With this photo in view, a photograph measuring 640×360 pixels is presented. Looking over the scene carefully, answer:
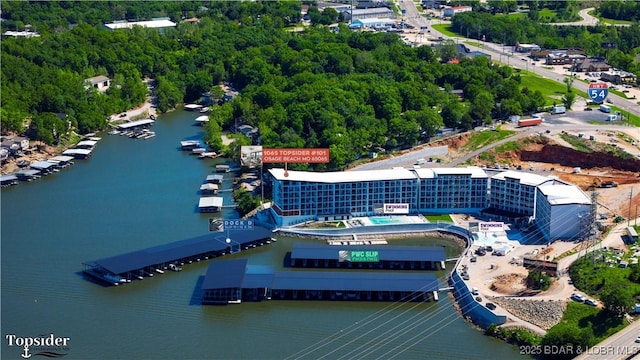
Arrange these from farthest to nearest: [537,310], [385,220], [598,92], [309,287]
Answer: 1. [598,92]
2. [385,220]
3. [309,287]
4. [537,310]

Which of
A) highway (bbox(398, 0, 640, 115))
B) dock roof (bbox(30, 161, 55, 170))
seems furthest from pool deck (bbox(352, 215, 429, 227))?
highway (bbox(398, 0, 640, 115))

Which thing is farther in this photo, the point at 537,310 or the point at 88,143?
the point at 88,143

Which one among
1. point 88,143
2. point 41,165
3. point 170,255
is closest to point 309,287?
point 170,255

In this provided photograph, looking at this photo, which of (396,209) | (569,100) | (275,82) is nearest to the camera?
(396,209)

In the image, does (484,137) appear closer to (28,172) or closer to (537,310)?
(537,310)

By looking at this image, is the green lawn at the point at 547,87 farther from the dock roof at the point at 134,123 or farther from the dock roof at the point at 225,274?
the dock roof at the point at 225,274

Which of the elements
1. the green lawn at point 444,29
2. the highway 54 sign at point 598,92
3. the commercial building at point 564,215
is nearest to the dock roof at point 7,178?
the commercial building at point 564,215

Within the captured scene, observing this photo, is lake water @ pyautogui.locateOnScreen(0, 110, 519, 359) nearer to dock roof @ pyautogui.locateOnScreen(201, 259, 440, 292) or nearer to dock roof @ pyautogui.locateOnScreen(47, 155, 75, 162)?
dock roof @ pyautogui.locateOnScreen(201, 259, 440, 292)
